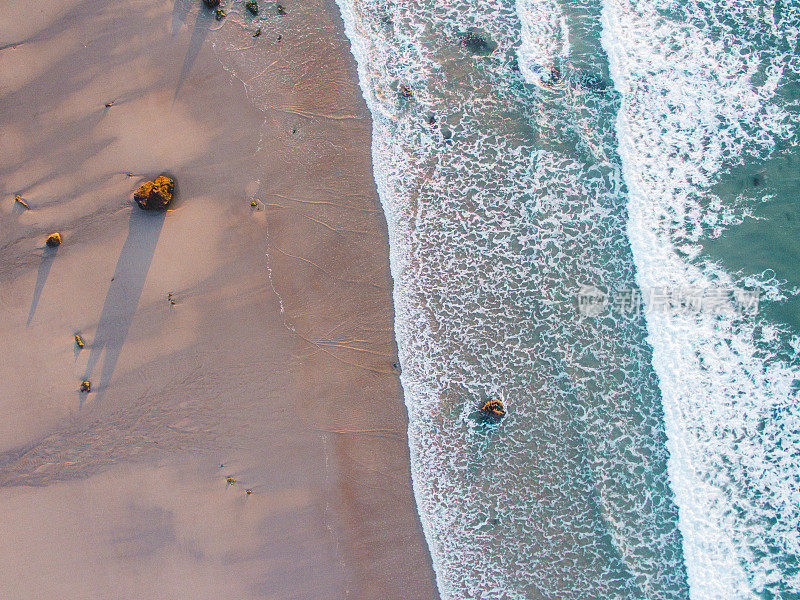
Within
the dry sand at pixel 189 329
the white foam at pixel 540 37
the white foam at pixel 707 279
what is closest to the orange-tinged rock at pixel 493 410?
the dry sand at pixel 189 329

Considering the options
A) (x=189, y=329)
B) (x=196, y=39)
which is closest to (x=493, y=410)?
(x=189, y=329)

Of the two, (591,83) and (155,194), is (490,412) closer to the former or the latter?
(591,83)

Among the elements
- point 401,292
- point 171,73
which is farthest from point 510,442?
point 171,73

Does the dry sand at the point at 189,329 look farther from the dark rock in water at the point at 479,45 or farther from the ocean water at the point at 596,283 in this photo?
the dark rock in water at the point at 479,45

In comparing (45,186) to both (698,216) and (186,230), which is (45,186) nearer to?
(186,230)

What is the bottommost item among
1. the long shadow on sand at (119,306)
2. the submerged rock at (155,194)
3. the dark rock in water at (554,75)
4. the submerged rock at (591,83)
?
the long shadow on sand at (119,306)
